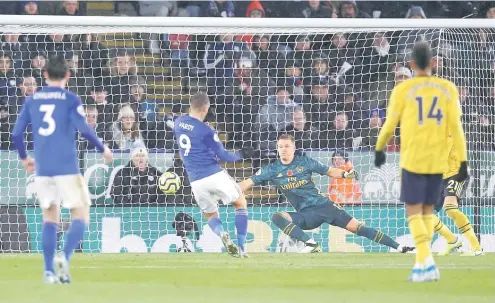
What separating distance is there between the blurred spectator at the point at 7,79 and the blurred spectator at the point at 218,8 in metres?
3.78

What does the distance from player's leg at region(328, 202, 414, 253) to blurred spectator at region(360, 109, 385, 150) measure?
6.06 ft

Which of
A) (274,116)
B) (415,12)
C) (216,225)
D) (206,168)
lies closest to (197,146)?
(206,168)

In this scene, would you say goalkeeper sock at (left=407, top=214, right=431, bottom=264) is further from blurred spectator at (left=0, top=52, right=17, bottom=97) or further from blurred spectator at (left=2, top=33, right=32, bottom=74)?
blurred spectator at (left=2, top=33, right=32, bottom=74)

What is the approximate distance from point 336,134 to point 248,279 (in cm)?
645

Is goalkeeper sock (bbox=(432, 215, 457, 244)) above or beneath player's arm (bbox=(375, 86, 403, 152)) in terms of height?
beneath

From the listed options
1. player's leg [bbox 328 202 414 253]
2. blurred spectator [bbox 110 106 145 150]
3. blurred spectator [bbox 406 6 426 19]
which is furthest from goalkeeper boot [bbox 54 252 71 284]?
blurred spectator [bbox 406 6 426 19]

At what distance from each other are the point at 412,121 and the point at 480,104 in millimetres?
6996

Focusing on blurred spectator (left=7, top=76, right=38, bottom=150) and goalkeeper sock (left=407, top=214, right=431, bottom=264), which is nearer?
goalkeeper sock (left=407, top=214, right=431, bottom=264)

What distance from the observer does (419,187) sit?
8859mm

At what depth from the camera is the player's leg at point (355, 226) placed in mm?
13452

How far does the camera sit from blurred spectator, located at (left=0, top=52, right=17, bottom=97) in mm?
15117

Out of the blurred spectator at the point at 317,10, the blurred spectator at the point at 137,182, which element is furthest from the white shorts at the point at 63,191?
the blurred spectator at the point at 317,10

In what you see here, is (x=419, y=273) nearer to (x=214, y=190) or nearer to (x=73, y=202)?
(x=73, y=202)

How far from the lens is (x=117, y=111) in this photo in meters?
15.2
